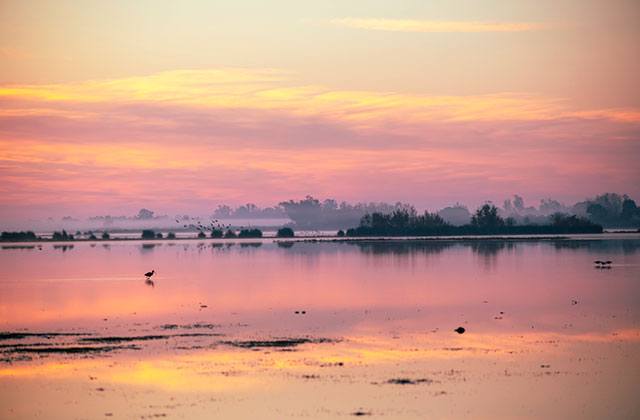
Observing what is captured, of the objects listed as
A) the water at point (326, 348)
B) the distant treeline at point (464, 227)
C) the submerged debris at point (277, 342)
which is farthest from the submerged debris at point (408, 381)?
the distant treeline at point (464, 227)

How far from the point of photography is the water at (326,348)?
23.6 metres

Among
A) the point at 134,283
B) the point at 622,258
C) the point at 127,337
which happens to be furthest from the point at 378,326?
the point at 622,258

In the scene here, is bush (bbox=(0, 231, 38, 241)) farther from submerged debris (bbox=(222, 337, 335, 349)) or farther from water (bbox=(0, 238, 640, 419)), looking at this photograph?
submerged debris (bbox=(222, 337, 335, 349))

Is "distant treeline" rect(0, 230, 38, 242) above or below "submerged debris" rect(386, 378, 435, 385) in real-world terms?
above

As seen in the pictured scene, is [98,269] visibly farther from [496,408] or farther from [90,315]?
[496,408]

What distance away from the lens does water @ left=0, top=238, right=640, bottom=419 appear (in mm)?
23594

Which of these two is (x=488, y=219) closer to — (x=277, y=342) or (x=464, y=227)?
(x=464, y=227)

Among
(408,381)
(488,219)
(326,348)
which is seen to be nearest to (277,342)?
(326,348)

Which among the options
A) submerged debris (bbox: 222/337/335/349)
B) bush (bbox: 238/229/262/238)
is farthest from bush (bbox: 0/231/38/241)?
submerged debris (bbox: 222/337/335/349)

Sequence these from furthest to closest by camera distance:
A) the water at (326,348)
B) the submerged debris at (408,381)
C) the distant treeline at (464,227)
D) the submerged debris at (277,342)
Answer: the distant treeline at (464,227) → the submerged debris at (277,342) → the submerged debris at (408,381) → the water at (326,348)

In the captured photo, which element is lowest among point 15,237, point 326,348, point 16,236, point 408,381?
point 408,381

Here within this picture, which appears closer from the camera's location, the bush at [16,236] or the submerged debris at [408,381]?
the submerged debris at [408,381]

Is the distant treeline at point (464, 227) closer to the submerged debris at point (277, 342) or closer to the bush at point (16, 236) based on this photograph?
the bush at point (16, 236)

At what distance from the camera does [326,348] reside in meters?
31.1
